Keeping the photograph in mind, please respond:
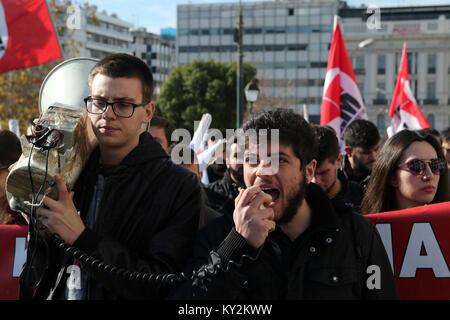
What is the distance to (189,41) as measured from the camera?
8725 cm

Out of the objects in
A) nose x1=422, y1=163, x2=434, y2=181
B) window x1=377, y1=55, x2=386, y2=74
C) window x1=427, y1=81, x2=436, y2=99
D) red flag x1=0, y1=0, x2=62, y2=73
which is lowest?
nose x1=422, y1=163, x2=434, y2=181

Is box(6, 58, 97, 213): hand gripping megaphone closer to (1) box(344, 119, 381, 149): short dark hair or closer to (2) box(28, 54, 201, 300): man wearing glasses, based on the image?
(2) box(28, 54, 201, 300): man wearing glasses

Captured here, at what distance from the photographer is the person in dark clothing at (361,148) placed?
5.20 metres

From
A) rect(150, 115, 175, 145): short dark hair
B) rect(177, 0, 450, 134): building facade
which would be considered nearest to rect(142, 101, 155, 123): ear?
rect(150, 115, 175, 145): short dark hair

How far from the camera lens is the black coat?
2.17m

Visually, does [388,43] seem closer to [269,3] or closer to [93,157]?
[269,3]

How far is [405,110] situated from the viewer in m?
9.77

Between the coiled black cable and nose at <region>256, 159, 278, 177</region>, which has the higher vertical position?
nose at <region>256, 159, 278, 177</region>

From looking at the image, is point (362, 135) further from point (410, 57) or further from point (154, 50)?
point (154, 50)

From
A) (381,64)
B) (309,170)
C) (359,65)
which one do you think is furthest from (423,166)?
(359,65)

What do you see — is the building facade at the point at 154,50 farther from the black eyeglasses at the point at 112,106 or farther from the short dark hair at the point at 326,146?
the black eyeglasses at the point at 112,106

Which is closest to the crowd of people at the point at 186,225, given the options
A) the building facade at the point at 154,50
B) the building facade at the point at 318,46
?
the building facade at the point at 318,46

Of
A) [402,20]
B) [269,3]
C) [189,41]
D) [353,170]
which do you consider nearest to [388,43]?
[402,20]
